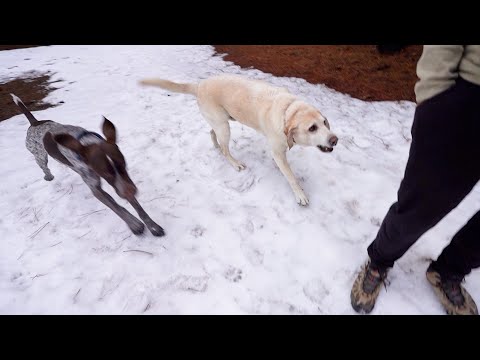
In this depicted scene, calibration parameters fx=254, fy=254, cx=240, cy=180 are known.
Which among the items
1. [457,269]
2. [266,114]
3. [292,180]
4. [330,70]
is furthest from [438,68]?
[330,70]

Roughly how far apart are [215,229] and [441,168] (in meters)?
2.11

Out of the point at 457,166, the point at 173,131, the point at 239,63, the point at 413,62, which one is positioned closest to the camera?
the point at 457,166

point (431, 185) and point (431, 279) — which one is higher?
point (431, 185)

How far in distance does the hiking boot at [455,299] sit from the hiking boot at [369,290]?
17.1 inches

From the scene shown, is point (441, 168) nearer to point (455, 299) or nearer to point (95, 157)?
point (455, 299)

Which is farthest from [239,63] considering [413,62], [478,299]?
[478,299]

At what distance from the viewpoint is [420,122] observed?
130cm

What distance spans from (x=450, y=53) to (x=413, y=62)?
18.7 ft

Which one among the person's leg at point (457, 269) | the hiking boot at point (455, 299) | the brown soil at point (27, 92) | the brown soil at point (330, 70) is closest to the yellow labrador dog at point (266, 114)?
the person's leg at point (457, 269)

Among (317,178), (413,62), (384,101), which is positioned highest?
(413,62)

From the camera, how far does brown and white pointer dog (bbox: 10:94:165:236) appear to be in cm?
212

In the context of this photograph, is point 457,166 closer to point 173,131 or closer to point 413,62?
point 173,131

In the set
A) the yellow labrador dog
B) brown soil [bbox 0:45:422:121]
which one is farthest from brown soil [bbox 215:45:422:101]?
the yellow labrador dog

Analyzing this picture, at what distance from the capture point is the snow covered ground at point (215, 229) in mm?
2311
